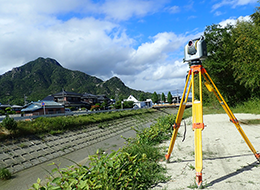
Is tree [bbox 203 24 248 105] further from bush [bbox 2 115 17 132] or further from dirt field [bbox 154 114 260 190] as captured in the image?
bush [bbox 2 115 17 132]

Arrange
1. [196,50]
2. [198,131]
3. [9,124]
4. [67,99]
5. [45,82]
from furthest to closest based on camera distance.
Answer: [45,82] → [67,99] → [9,124] → [196,50] → [198,131]

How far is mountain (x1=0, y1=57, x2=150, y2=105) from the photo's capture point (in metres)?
85.3

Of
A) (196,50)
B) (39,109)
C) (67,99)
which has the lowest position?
(39,109)

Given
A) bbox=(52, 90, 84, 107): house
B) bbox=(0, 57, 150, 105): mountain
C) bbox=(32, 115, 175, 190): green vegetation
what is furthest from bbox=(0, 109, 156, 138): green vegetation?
bbox=(0, 57, 150, 105): mountain

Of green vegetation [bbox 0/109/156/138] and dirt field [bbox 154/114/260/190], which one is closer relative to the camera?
dirt field [bbox 154/114/260/190]

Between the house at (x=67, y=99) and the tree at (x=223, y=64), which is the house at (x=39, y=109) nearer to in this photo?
the house at (x=67, y=99)

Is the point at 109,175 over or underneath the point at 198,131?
underneath

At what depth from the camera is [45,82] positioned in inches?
4156

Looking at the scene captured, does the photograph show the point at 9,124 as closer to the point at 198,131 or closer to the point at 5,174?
the point at 5,174

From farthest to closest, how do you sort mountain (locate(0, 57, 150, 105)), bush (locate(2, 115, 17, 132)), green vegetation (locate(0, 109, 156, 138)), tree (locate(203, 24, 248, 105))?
1. mountain (locate(0, 57, 150, 105))
2. tree (locate(203, 24, 248, 105))
3. green vegetation (locate(0, 109, 156, 138))
4. bush (locate(2, 115, 17, 132))

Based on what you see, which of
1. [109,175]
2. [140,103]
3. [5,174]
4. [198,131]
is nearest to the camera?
[109,175]

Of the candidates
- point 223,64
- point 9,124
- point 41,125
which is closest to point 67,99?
point 41,125

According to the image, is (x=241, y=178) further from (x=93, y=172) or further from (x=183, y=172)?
(x=93, y=172)

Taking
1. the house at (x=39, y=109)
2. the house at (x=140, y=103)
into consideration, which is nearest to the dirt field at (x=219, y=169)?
the house at (x=39, y=109)
